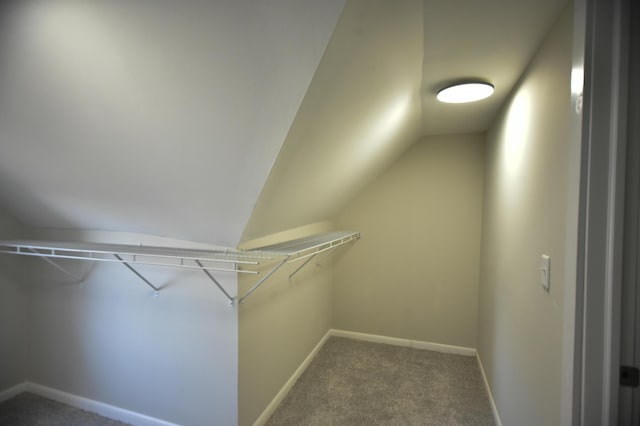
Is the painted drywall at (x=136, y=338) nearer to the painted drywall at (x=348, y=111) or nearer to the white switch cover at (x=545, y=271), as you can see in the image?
the painted drywall at (x=348, y=111)

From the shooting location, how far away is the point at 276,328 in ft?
7.04

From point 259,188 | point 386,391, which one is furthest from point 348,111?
point 386,391

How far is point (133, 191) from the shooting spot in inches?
64.0

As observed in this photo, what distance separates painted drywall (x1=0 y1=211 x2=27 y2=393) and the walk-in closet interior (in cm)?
1

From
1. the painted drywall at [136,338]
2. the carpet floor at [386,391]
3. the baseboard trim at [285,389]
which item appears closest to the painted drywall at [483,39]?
the painted drywall at [136,338]

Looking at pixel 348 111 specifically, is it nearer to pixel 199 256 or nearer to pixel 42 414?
pixel 199 256

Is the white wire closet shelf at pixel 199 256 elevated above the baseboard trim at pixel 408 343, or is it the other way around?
the white wire closet shelf at pixel 199 256

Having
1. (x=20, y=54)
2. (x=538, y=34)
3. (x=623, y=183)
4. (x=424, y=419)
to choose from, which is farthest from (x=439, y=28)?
(x=424, y=419)

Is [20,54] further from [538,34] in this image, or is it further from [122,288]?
[538,34]

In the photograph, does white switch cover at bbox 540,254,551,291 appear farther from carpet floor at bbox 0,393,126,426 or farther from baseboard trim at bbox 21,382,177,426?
carpet floor at bbox 0,393,126,426

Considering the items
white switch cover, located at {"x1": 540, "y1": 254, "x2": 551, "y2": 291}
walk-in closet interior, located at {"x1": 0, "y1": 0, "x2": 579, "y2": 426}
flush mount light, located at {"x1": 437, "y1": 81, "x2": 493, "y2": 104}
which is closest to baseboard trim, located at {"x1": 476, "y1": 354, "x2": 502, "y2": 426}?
walk-in closet interior, located at {"x1": 0, "y1": 0, "x2": 579, "y2": 426}

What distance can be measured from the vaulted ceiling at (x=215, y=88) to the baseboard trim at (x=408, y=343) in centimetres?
202

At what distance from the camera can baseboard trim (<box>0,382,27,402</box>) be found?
2230 millimetres

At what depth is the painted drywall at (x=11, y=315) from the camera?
2221mm
